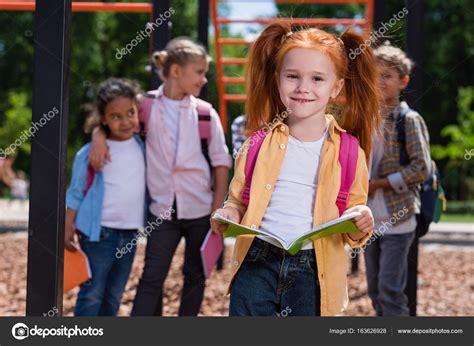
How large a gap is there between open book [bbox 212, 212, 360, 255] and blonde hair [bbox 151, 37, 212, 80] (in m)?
1.82

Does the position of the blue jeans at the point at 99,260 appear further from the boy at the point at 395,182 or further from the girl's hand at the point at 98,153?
the boy at the point at 395,182

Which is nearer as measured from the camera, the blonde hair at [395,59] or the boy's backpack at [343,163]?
the boy's backpack at [343,163]

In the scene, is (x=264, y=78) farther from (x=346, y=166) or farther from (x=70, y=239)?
(x=70, y=239)

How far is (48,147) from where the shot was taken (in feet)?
9.34

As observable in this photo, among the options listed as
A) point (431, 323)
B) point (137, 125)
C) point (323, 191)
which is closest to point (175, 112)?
point (137, 125)

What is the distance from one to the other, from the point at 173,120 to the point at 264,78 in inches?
54.9

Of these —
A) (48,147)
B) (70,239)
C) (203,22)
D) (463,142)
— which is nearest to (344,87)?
(48,147)

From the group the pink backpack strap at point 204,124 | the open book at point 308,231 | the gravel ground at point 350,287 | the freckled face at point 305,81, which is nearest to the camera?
the open book at point 308,231

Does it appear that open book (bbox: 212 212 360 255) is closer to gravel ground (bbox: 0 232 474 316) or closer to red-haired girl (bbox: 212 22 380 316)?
red-haired girl (bbox: 212 22 380 316)

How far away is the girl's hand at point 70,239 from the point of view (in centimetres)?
411

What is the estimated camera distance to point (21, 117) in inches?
1132

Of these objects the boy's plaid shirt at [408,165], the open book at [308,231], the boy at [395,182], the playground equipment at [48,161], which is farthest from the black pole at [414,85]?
the playground equipment at [48,161]

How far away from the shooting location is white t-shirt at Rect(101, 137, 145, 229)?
13.9 feet

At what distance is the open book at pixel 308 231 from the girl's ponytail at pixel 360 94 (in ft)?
1.60
